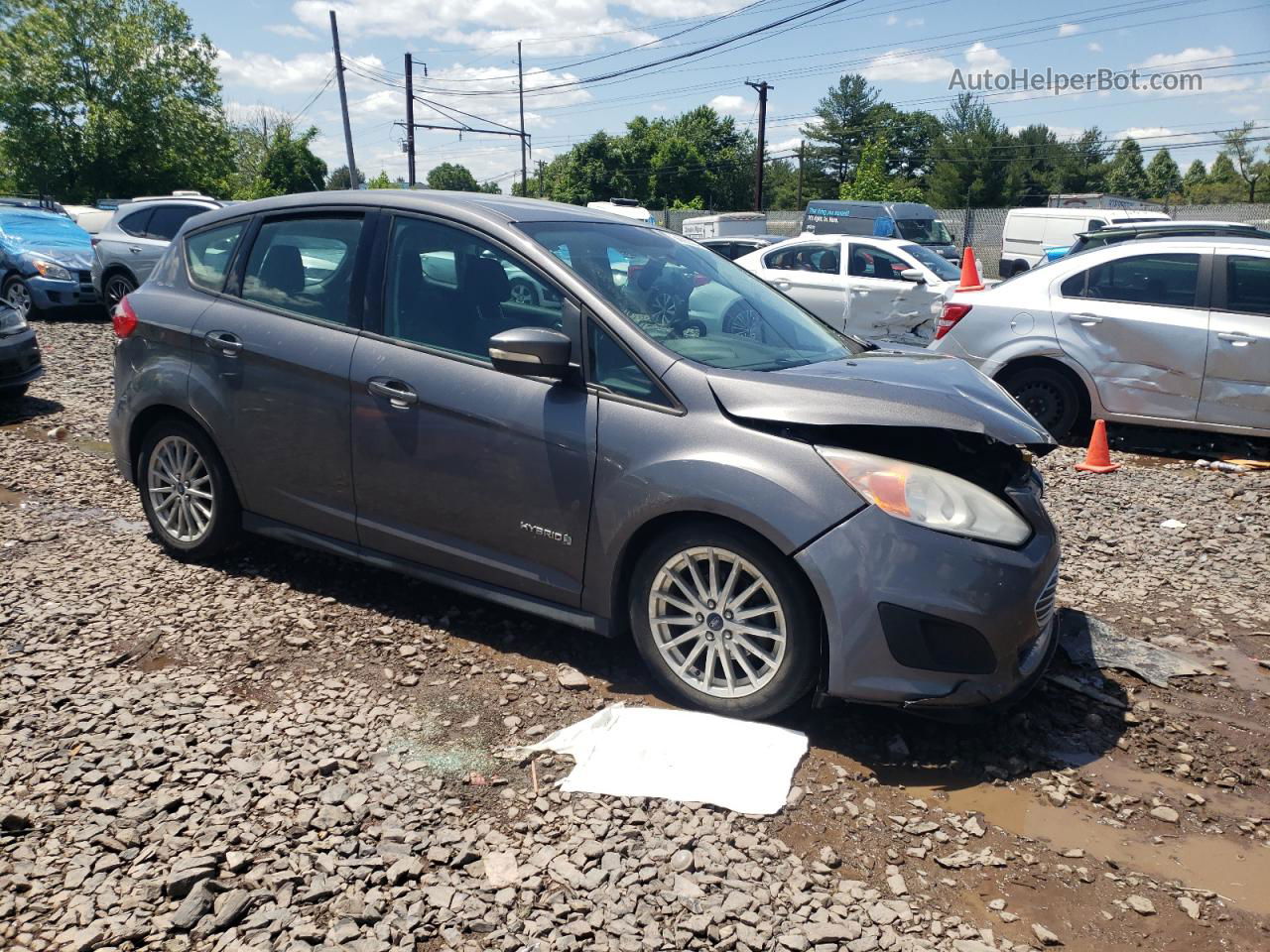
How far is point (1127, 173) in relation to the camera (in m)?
87.0

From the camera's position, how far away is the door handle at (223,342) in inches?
183

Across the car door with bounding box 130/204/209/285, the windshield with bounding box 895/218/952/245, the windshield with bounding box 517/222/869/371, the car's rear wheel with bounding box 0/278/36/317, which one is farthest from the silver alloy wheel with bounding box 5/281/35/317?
the windshield with bounding box 895/218/952/245

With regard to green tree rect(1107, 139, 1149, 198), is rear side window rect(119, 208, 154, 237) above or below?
below

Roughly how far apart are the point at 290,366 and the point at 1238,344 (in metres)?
6.92

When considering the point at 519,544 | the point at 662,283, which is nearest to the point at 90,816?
the point at 519,544

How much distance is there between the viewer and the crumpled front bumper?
3.21 meters

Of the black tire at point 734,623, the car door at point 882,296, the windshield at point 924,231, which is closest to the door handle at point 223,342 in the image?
the black tire at point 734,623

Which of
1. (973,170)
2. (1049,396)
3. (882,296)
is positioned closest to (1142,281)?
(1049,396)

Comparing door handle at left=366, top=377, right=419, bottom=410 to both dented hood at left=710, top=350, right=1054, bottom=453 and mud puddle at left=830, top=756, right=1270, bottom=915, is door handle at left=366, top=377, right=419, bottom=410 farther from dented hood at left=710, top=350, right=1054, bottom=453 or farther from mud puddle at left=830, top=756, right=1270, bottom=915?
mud puddle at left=830, top=756, right=1270, bottom=915

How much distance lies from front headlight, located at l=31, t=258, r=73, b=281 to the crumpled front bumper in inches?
586

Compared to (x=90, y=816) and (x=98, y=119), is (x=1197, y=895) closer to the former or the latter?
(x=90, y=816)

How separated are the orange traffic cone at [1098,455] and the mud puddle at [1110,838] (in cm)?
466

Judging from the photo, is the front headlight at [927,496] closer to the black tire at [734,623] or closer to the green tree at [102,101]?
the black tire at [734,623]

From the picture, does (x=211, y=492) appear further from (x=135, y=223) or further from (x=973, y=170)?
(x=973, y=170)
